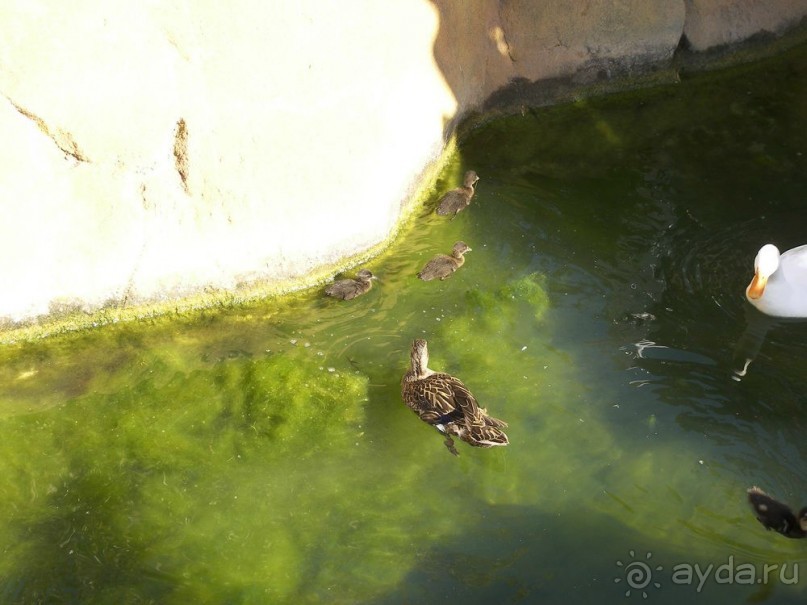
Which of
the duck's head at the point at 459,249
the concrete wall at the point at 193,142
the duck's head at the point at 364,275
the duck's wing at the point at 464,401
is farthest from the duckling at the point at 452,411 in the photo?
the concrete wall at the point at 193,142

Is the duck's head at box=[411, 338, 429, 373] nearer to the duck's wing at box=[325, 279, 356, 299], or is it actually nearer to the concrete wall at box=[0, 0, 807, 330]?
the duck's wing at box=[325, 279, 356, 299]

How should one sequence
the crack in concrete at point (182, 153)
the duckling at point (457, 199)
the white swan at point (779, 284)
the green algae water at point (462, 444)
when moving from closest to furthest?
the green algae water at point (462, 444)
the white swan at point (779, 284)
the crack in concrete at point (182, 153)
the duckling at point (457, 199)

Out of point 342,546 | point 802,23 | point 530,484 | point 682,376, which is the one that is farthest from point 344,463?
→ point 802,23

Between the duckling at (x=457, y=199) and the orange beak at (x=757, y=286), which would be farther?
the duckling at (x=457, y=199)

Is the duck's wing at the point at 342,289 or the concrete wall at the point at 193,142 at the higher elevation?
the concrete wall at the point at 193,142

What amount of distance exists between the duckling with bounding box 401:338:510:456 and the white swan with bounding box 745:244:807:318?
1.86 meters

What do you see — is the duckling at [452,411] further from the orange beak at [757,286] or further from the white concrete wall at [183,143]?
the orange beak at [757,286]

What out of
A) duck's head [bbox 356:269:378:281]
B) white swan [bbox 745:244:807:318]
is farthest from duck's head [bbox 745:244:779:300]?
duck's head [bbox 356:269:378:281]

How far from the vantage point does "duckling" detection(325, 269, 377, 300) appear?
567 centimetres

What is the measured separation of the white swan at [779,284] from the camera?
533 cm

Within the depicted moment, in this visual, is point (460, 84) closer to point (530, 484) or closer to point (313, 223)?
point (313, 223)

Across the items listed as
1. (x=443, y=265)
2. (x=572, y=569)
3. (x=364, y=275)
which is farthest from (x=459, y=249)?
(x=572, y=569)

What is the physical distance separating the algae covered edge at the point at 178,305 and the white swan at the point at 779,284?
2398 millimetres

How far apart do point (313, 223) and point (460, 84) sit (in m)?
1.87
